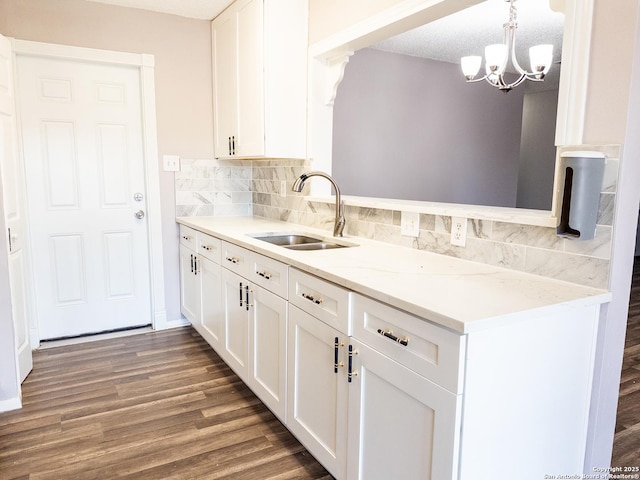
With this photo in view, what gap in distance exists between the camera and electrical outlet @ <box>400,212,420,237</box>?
83.4 inches

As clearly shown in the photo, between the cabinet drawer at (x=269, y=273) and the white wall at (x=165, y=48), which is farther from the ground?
the white wall at (x=165, y=48)

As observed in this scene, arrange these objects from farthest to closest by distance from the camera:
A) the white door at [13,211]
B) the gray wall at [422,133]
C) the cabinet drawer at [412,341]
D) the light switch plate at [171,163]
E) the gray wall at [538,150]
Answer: the gray wall at [538,150] → the gray wall at [422,133] → the light switch plate at [171,163] → the white door at [13,211] → the cabinet drawer at [412,341]

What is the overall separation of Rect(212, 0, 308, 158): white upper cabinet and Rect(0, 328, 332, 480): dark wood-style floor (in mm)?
1495

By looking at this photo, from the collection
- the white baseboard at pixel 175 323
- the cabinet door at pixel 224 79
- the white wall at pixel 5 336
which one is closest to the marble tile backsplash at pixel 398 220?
the cabinet door at pixel 224 79

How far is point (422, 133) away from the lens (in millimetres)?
5059

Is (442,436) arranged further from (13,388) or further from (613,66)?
(13,388)

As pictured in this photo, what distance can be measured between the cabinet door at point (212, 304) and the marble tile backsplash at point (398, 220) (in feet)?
2.22

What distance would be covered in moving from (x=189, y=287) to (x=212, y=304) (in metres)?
0.58

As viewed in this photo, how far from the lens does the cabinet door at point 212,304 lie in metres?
2.81

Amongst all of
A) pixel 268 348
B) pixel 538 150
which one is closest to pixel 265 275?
pixel 268 348

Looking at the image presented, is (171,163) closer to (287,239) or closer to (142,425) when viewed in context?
(287,239)

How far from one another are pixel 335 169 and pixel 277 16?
6.33ft

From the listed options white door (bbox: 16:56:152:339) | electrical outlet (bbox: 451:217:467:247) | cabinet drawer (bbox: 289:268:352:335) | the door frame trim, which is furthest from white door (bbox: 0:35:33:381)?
electrical outlet (bbox: 451:217:467:247)

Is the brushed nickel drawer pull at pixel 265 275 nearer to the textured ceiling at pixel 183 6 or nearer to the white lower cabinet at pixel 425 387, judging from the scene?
the white lower cabinet at pixel 425 387
